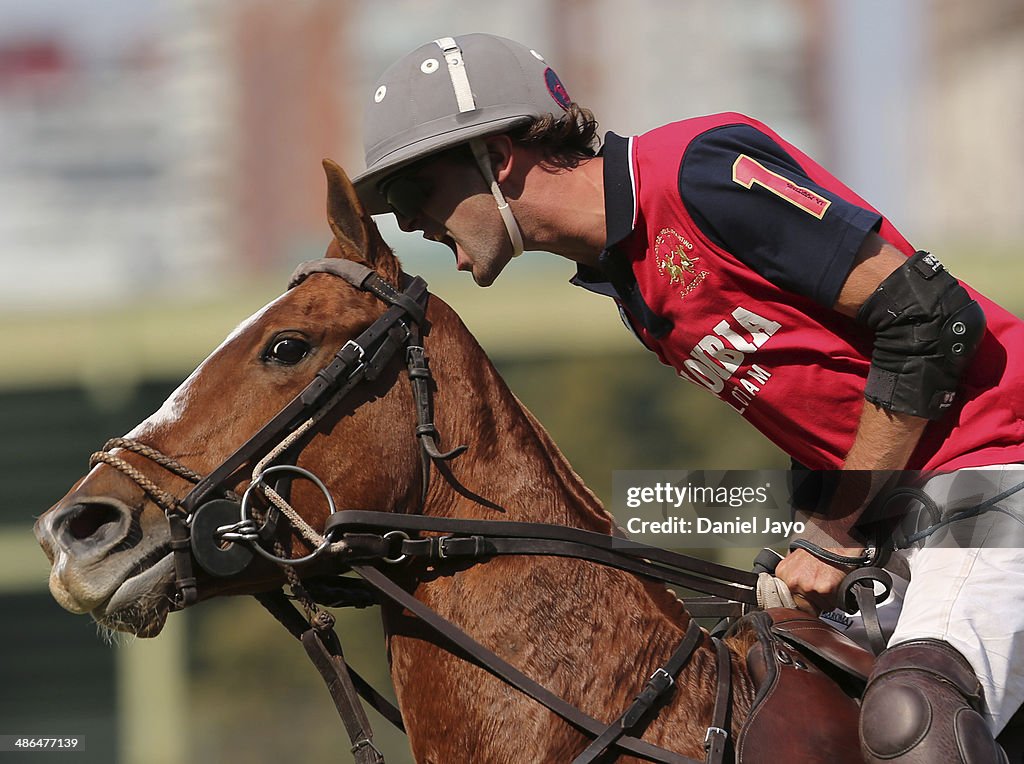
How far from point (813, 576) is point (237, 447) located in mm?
1403

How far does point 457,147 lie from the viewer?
310 centimetres

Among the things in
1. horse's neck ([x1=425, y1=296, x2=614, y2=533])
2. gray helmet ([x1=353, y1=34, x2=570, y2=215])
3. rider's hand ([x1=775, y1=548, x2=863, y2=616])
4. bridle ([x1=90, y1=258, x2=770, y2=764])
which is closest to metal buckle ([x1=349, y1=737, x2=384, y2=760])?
bridle ([x1=90, y1=258, x2=770, y2=764])

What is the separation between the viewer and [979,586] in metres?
2.62

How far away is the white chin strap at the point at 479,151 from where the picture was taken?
305 cm

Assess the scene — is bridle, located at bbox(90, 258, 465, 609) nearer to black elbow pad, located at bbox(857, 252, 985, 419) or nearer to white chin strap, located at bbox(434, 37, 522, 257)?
white chin strap, located at bbox(434, 37, 522, 257)

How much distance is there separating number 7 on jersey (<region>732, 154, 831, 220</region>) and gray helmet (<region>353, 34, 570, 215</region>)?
1.92 feet

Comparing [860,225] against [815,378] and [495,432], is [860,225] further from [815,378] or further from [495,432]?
[495,432]

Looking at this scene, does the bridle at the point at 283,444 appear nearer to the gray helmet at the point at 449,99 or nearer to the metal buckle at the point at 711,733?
the gray helmet at the point at 449,99

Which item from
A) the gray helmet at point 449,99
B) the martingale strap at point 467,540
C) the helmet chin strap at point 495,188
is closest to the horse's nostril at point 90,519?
the martingale strap at point 467,540

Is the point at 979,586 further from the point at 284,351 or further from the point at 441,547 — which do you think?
the point at 284,351

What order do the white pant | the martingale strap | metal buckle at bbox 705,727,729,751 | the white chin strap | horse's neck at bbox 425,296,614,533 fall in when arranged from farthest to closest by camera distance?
the white chin strap, horse's neck at bbox 425,296,614,533, the martingale strap, metal buckle at bbox 705,727,729,751, the white pant

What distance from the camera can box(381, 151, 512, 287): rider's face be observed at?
3.10 metres

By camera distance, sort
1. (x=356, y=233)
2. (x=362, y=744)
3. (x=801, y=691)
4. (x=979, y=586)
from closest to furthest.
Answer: (x=979, y=586) → (x=801, y=691) → (x=362, y=744) → (x=356, y=233)

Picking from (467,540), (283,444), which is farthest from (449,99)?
(467,540)
